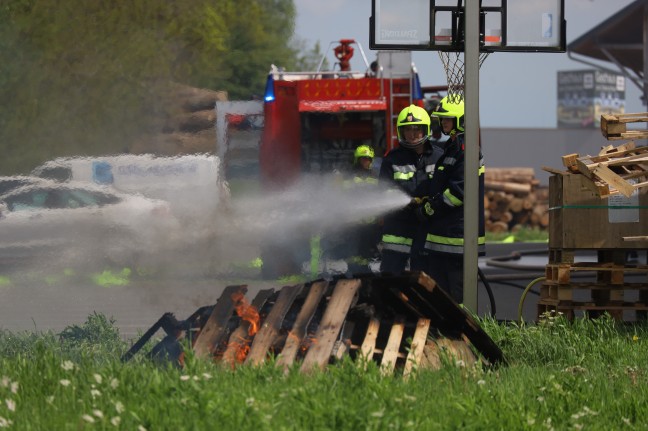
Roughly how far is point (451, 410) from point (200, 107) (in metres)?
4.69

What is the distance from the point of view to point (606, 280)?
31.5 feet

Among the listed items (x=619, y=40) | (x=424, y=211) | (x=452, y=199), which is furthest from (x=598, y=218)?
(x=619, y=40)

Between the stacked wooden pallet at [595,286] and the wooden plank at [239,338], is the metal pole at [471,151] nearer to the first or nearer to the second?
the stacked wooden pallet at [595,286]

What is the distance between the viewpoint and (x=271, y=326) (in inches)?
276

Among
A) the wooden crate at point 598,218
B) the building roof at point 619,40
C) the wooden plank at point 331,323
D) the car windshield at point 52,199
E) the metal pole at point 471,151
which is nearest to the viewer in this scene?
the wooden plank at point 331,323

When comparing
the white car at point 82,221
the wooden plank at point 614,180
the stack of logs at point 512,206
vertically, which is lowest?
the stack of logs at point 512,206

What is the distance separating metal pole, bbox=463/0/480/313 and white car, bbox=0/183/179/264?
252cm

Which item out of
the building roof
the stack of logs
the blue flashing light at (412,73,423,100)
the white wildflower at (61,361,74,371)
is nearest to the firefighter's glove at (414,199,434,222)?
the white wildflower at (61,361,74,371)

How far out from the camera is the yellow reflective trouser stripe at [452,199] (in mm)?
9539

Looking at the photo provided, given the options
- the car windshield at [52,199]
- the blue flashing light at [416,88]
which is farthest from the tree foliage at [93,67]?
the blue flashing light at [416,88]

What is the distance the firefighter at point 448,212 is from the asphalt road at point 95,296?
4.38 feet

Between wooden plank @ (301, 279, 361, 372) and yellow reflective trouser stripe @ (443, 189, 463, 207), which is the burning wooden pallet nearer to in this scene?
wooden plank @ (301, 279, 361, 372)

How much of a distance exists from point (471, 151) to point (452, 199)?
824mm

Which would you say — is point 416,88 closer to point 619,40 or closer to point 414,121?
point 414,121
